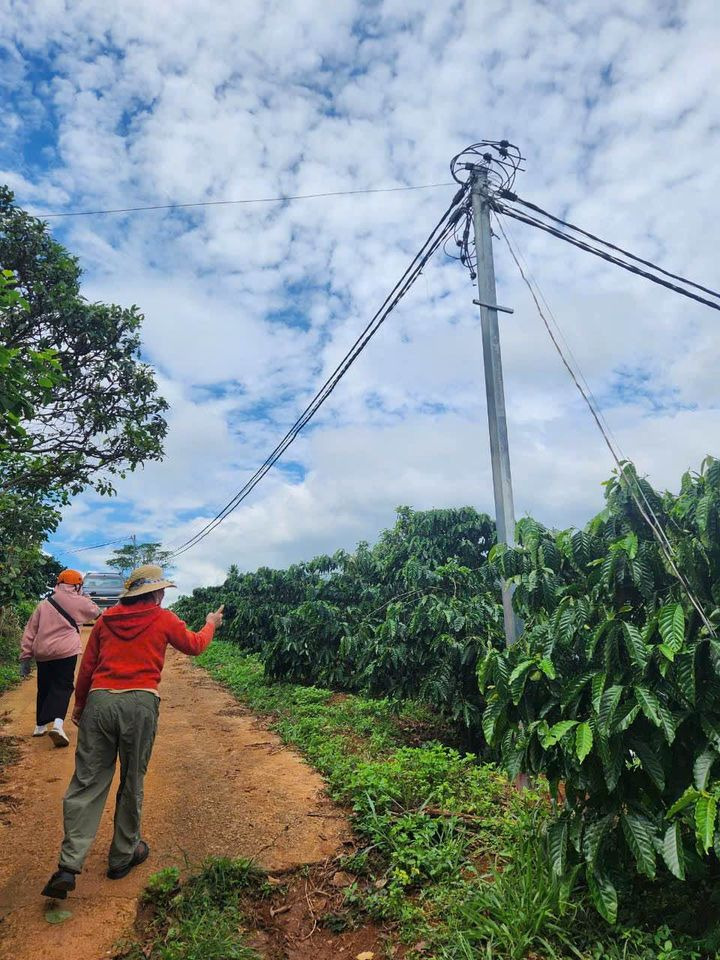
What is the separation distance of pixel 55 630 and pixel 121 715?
3108 millimetres

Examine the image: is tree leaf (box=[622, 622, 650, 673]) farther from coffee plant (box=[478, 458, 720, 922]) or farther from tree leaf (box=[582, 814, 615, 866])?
tree leaf (box=[582, 814, 615, 866])

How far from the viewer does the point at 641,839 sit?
3.29m

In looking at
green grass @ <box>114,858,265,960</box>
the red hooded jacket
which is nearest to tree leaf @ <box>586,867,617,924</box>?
green grass @ <box>114,858,265,960</box>

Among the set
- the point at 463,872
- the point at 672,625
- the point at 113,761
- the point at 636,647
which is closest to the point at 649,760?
the point at 636,647

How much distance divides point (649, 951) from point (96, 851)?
341 centimetres

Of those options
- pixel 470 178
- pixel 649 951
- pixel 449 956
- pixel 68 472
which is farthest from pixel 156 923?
pixel 68 472

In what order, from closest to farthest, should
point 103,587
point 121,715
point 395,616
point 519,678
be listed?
point 519,678 < point 121,715 < point 395,616 < point 103,587

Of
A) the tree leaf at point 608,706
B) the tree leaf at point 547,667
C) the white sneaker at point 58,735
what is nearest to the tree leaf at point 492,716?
the tree leaf at point 547,667

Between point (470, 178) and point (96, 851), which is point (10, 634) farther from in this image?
point (470, 178)

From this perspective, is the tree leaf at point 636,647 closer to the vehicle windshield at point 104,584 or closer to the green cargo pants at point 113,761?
the green cargo pants at point 113,761

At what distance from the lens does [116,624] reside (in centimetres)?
430

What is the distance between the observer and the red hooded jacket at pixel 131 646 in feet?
13.8

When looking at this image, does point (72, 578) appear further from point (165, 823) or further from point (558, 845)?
point (558, 845)

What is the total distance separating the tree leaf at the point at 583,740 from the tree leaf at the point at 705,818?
0.50 metres
